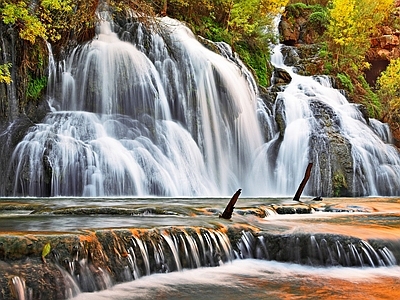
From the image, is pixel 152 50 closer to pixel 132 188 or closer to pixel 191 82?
pixel 191 82

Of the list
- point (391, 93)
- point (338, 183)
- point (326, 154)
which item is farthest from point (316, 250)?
point (391, 93)

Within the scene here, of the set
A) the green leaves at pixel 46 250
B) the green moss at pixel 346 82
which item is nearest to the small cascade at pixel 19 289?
the green leaves at pixel 46 250

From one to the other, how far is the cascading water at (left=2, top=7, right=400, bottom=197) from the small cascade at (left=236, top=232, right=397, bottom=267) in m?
6.48

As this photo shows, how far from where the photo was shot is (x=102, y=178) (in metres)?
11.6

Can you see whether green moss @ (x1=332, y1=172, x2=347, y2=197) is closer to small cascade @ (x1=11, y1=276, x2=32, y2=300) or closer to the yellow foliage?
the yellow foliage

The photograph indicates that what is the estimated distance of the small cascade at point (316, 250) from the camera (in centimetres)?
556

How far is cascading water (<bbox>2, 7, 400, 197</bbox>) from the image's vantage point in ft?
38.2

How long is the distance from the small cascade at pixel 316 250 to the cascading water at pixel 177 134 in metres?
6.48

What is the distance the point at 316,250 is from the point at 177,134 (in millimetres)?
9251

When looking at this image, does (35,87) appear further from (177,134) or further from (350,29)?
(350,29)

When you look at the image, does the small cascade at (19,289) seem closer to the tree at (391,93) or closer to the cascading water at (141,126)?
the cascading water at (141,126)

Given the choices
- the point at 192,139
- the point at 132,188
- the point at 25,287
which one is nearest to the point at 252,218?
the point at 25,287

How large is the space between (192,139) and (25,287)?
11357 mm

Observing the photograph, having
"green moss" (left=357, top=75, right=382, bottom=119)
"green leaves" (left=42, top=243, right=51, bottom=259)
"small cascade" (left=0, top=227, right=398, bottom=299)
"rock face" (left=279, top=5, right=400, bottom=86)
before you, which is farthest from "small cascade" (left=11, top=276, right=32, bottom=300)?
"rock face" (left=279, top=5, right=400, bottom=86)
